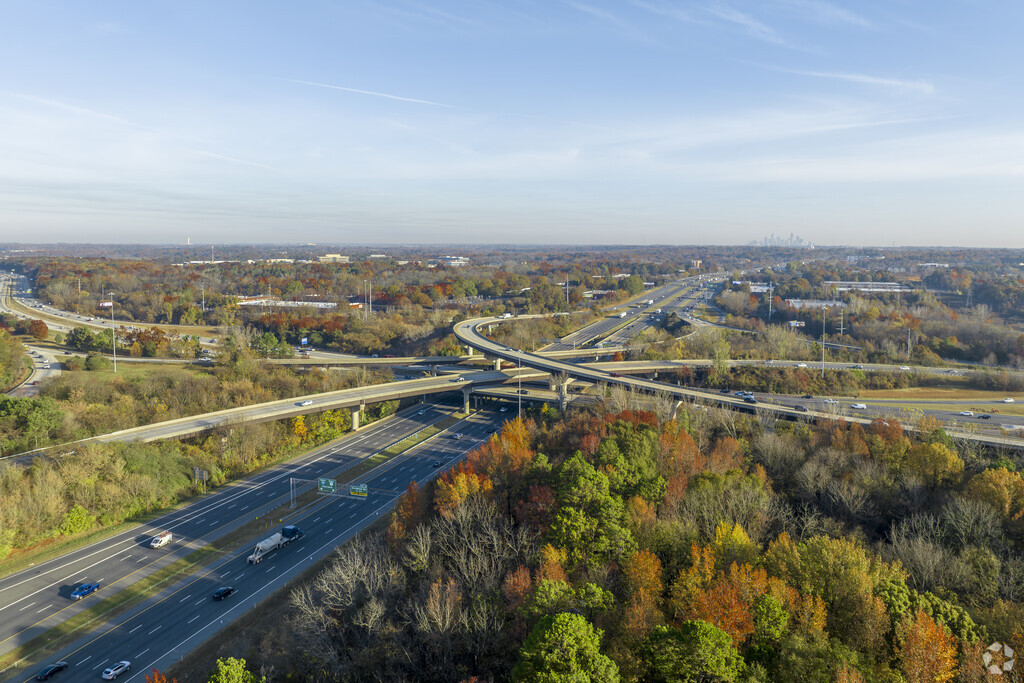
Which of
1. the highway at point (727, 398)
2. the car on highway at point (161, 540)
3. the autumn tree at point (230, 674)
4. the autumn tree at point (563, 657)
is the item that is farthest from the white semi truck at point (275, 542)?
the highway at point (727, 398)

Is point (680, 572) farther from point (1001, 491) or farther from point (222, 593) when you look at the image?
point (222, 593)

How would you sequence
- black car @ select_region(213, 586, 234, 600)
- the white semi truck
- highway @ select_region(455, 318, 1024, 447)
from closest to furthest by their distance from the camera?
black car @ select_region(213, 586, 234, 600) < the white semi truck < highway @ select_region(455, 318, 1024, 447)

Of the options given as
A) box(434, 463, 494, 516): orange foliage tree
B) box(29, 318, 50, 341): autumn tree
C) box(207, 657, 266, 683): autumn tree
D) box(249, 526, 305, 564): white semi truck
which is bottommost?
box(249, 526, 305, 564): white semi truck

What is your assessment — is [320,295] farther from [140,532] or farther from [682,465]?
[682,465]

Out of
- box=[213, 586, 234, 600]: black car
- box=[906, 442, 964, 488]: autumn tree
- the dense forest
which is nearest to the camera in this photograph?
the dense forest

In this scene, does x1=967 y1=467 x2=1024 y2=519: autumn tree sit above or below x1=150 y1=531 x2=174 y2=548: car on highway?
above

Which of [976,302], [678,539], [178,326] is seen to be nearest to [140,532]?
[678,539]

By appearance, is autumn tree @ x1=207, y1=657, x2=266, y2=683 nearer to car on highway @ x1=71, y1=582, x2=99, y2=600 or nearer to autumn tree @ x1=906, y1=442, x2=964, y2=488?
car on highway @ x1=71, y1=582, x2=99, y2=600

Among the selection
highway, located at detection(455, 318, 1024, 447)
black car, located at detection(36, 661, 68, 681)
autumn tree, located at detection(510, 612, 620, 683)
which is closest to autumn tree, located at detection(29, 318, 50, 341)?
highway, located at detection(455, 318, 1024, 447)
